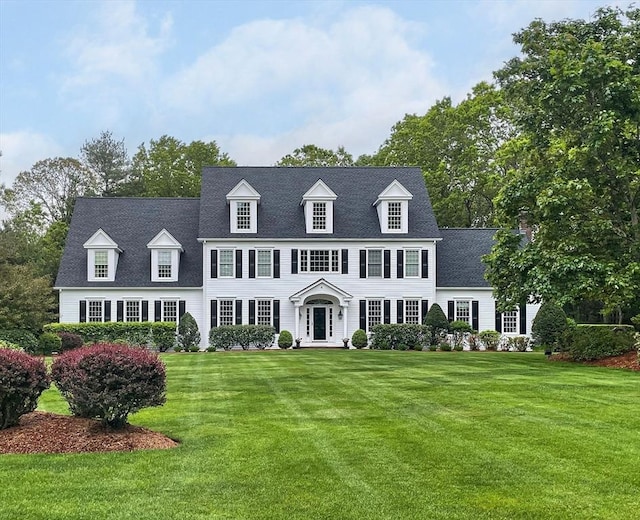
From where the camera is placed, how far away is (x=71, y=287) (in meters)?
40.3

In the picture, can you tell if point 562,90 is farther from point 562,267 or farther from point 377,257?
point 377,257

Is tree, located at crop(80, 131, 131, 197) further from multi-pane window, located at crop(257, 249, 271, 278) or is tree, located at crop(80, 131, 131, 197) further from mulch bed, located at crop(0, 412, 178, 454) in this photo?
mulch bed, located at crop(0, 412, 178, 454)

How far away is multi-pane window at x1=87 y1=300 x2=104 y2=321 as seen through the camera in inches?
1598

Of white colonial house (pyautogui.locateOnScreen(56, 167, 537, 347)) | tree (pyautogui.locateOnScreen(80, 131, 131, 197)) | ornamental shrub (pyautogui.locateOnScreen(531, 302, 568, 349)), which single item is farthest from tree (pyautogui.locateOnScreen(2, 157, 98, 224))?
ornamental shrub (pyautogui.locateOnScreen(531, 302, 568, 349))

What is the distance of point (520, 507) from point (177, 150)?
5936 centimetres

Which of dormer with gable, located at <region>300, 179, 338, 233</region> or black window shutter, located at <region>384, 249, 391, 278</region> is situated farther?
dormer with gable, located at <region>300, 179, 338, 233</region>

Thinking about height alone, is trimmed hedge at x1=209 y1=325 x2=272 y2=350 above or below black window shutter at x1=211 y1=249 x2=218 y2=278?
below

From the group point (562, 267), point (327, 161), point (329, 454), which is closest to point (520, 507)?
point (329, 454)

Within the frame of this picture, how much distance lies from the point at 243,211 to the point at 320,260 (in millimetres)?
4899

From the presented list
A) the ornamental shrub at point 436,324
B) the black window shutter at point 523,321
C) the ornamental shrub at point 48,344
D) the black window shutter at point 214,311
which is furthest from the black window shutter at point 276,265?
the black window shutter at point 523,321

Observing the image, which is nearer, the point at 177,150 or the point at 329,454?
the point at 329,454

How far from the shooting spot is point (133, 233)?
4322 cm

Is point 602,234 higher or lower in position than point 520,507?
higher

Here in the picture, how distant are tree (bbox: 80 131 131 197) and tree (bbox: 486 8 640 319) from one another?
45896mm
